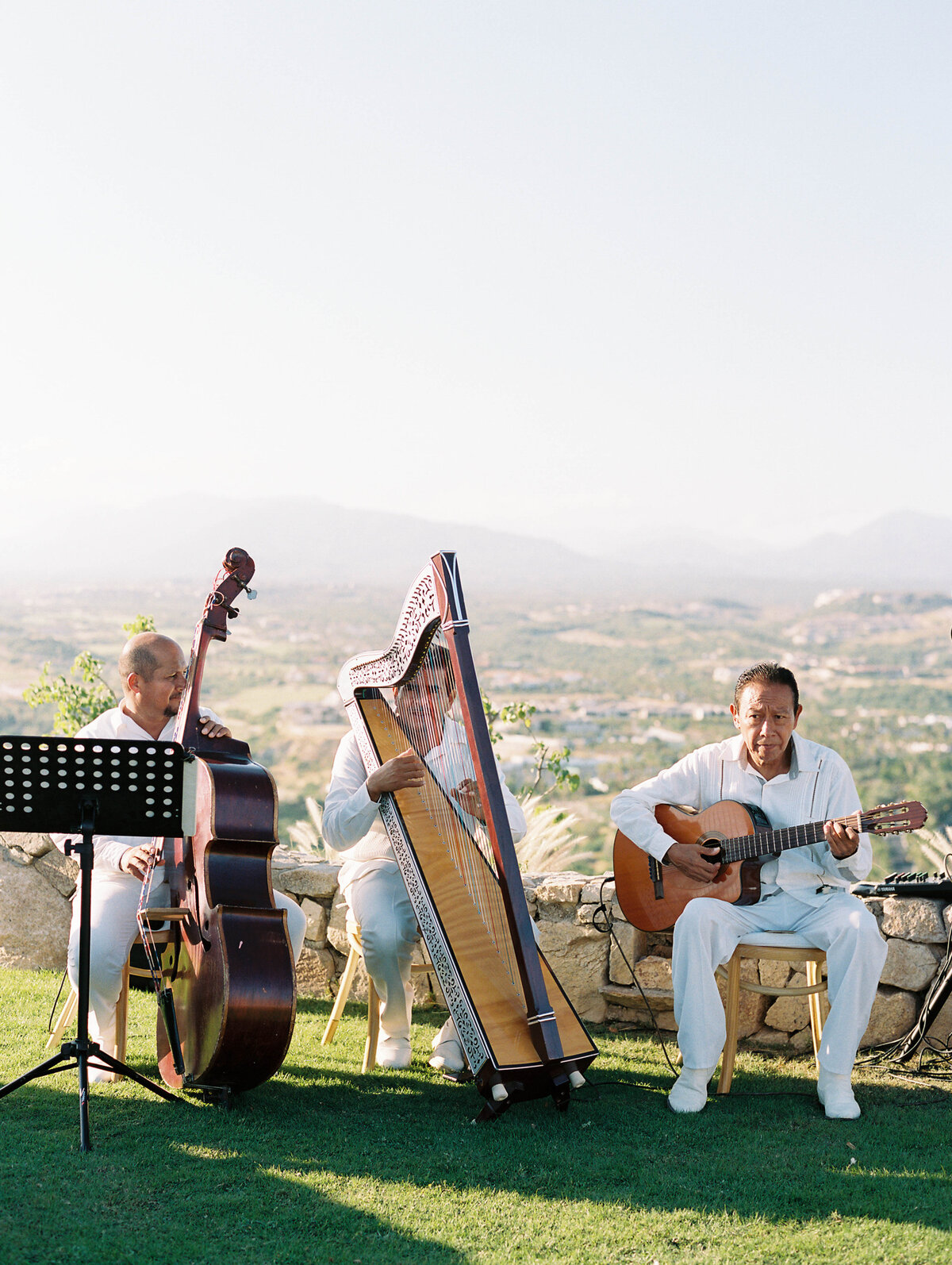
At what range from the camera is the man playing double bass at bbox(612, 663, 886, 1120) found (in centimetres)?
341

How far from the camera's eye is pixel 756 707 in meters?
3.80

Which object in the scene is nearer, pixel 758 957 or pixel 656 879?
pixel 758 957

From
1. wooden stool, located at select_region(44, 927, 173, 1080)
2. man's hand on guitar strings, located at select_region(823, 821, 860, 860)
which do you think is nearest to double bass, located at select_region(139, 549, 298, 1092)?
wooden stool, located at select_region(44, 927, 173, 1080)

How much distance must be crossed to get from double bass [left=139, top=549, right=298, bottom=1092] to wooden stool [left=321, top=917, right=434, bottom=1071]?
0.68m

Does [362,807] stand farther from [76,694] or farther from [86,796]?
[76,694]

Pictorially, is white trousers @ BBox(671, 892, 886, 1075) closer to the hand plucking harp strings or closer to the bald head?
→ the hand plucking harp strings

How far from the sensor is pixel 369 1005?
13.1ft

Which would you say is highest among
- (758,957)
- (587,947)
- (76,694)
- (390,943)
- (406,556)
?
(406,556)

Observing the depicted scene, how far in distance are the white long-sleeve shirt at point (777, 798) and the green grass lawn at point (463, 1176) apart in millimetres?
695

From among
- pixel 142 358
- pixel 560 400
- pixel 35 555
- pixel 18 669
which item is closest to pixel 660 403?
pixel 560 400

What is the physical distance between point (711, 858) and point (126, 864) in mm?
1930

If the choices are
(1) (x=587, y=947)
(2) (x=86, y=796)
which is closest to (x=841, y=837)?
(1) (x=587, y=947)

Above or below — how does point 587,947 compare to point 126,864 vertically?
below

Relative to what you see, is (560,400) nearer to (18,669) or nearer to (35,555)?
(35,555)
